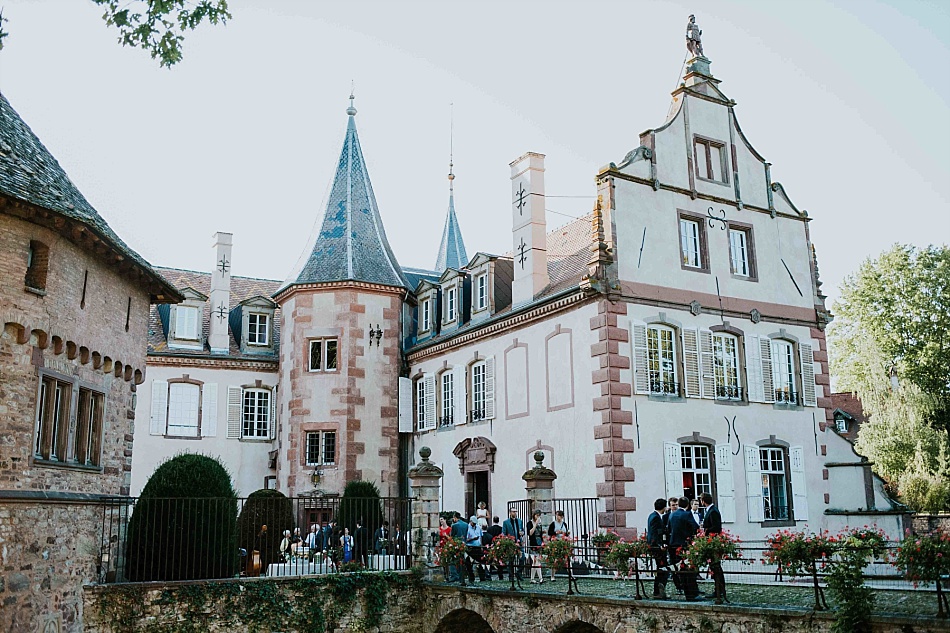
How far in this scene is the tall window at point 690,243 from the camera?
2297cm

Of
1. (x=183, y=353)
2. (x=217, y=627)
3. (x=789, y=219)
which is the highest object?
(x=789, y=219)

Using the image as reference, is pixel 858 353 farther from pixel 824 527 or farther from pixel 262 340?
pixel 262 340

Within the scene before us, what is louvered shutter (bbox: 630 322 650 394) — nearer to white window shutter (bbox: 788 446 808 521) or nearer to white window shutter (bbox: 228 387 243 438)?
white window shutter (bbox: 788 446 808 521)

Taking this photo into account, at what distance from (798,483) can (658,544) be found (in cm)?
980

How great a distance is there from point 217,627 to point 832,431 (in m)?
15.8

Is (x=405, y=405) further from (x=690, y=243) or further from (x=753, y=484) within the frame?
(x=753, y=484)

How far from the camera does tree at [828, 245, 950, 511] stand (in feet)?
113

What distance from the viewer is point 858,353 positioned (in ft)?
129

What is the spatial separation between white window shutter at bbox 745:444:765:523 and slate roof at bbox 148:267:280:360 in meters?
15.8

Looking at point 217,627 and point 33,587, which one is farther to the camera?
point 217,627

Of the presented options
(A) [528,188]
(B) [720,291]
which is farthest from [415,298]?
(B) [720,291]

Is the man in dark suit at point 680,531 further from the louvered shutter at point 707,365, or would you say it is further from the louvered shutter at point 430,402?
the louvered shutter at point 430,402

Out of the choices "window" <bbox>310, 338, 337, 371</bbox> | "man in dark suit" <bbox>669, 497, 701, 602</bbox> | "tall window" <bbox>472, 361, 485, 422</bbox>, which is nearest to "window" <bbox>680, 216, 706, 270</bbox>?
"tall window" <bbox>472, 361, 485, 422</bbox>

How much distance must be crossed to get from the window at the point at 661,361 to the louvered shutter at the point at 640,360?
199 millimetres
